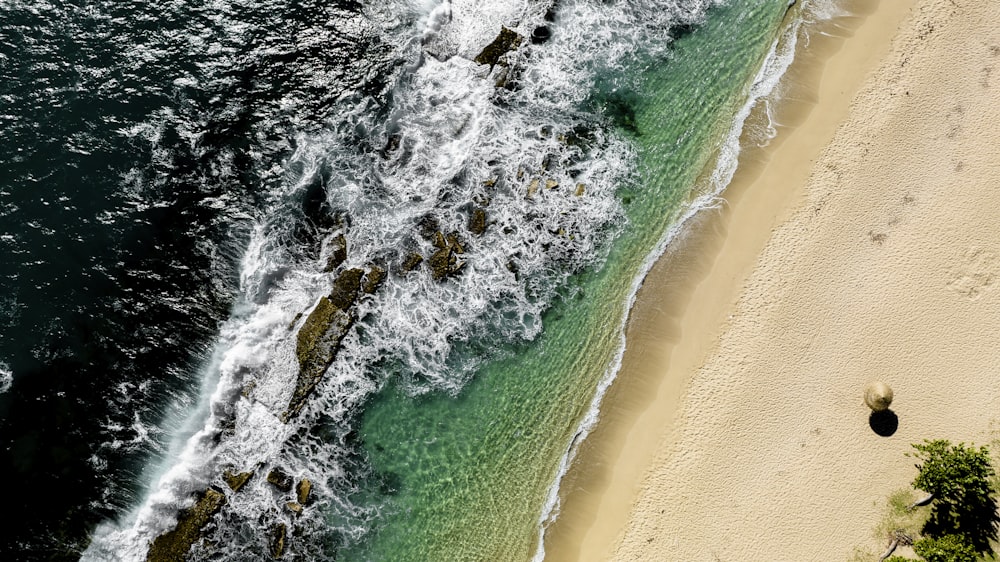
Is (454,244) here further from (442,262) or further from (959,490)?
(959,490)

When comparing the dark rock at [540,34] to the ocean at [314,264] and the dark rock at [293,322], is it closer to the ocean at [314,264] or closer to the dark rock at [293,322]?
the ocean at [314,264]

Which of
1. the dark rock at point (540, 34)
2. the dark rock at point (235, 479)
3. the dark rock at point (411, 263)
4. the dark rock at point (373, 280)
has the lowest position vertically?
the dark rock at point (235, 479)

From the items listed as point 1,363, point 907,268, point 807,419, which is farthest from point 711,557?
point 1,363

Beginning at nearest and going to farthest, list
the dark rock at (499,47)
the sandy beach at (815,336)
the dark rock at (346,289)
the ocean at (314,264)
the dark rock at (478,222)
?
the sandy beach at (815,336) → the ocean at (314,264) → the dark rock at (346,289) → the dark rock at (478,222) → the dark rock at (499,47)

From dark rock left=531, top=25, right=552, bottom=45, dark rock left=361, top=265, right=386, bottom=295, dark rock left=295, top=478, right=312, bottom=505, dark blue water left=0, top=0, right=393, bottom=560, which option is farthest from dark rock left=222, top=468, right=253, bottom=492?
dark rock left=531, top=25, right=552, bottom=45

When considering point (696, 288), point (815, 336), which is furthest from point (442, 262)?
point (815, 336)

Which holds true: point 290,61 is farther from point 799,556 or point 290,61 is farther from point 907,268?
point 799,556

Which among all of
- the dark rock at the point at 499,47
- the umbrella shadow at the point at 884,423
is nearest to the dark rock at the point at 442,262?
the dark rock at the point at 499,47
